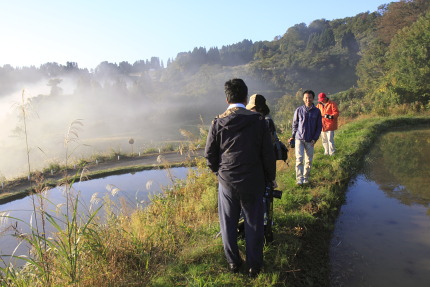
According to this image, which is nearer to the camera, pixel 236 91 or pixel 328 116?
pixel 236 91

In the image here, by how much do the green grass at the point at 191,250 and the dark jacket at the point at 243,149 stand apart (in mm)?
985

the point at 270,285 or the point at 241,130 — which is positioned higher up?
the point at 241,130

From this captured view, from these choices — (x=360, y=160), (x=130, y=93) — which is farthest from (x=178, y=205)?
(x=130, y=93)

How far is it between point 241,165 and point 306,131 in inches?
129

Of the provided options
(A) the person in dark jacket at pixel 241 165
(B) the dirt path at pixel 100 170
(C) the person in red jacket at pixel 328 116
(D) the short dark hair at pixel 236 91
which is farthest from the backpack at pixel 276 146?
(B) the dirt path at pixel 100 170

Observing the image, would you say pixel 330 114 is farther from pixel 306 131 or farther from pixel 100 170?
pixel 100 170

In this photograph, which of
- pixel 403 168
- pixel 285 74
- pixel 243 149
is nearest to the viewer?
pixel 243 149

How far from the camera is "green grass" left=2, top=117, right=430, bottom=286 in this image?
2.84m

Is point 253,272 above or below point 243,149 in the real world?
below

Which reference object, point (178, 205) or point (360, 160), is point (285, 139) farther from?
point (178, 205)

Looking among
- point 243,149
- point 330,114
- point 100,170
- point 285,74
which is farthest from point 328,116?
point 285,74

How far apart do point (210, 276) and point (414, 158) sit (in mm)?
7402

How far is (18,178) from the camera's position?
1463 centimetres

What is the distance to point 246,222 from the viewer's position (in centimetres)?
281
